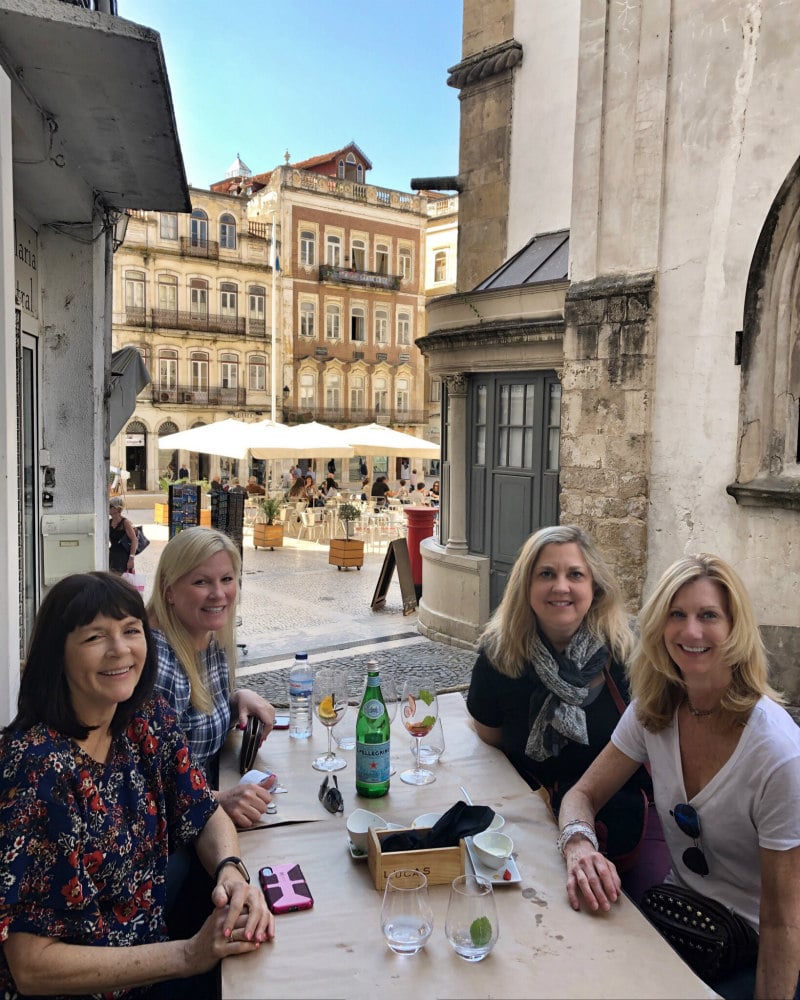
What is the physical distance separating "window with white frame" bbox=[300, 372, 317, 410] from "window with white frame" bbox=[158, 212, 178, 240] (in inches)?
346

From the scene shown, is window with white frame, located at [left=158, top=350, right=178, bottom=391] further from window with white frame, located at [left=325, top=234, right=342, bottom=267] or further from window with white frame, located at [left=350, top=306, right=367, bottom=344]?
window with white frame, located at [left=350, top=306, right=367, bottom=344]

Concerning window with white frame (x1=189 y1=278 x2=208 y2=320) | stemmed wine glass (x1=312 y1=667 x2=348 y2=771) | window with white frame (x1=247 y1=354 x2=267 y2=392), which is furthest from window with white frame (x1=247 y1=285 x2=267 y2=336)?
stemmed wine glass (x1=312 y1=667 x2=348 y2=771)

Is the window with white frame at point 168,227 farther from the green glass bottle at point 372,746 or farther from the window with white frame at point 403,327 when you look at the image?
the green glass bottle at point 372,746

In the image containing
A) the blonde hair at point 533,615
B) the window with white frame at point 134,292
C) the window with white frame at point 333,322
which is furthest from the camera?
the window with white frame at point 333,322

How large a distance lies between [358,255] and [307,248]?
3043 millimetres

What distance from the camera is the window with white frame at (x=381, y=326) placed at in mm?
43125

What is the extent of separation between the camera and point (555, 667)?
10.2ft

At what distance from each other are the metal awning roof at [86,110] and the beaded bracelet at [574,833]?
3521mm

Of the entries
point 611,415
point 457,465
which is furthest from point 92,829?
point 457,465

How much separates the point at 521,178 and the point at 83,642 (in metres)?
10.7

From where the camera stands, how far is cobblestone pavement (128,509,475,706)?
830 centimetres

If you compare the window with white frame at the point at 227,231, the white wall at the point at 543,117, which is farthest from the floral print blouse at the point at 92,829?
the window with white frame at the point at 227,231

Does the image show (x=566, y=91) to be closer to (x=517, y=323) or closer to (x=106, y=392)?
(x=517, y=323)

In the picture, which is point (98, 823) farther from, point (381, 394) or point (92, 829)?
point (381, 394)
